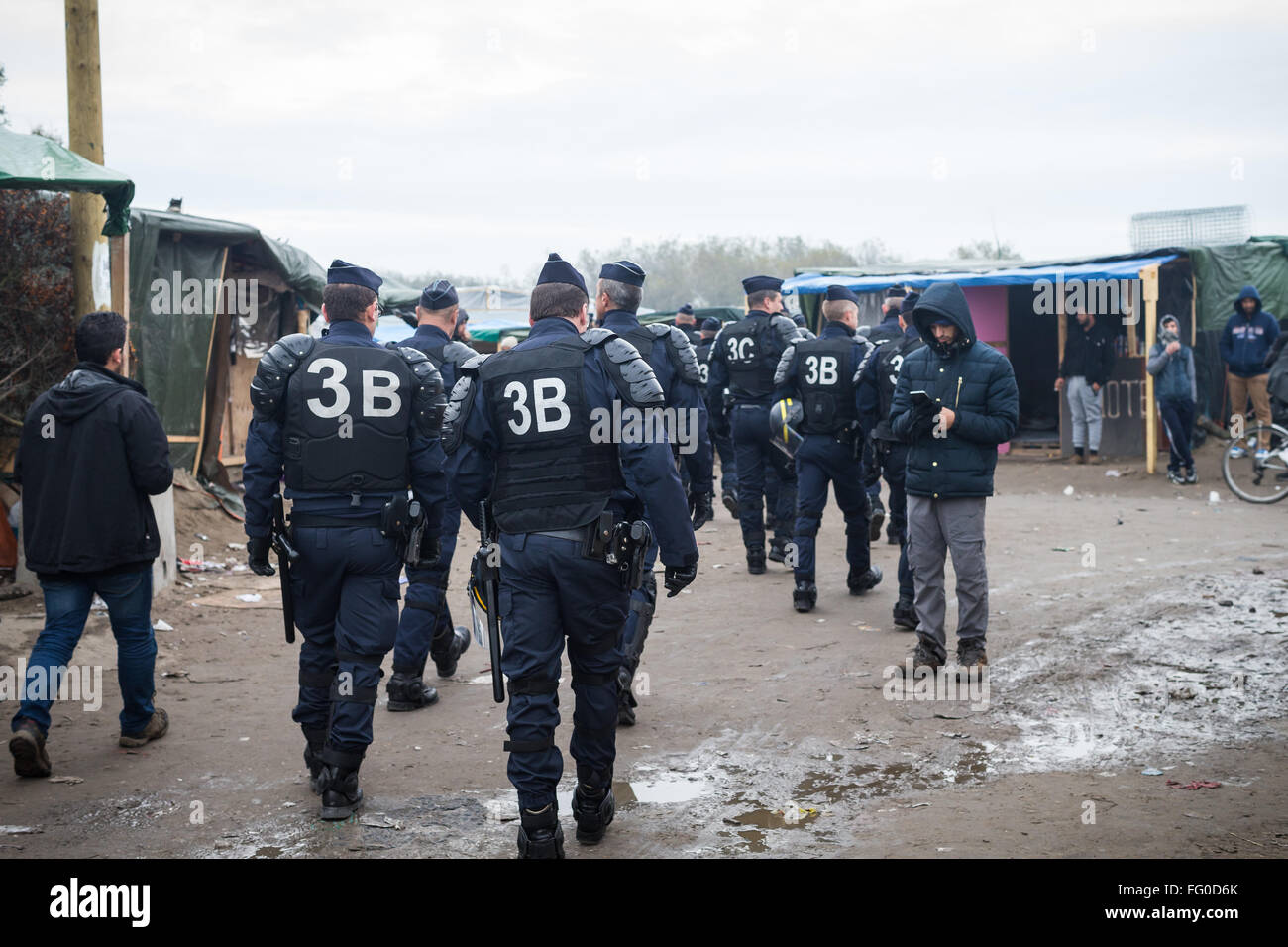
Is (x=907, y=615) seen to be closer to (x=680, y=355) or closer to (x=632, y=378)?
(x=680, y=355)

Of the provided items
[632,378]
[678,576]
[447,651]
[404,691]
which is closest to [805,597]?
[447,651]

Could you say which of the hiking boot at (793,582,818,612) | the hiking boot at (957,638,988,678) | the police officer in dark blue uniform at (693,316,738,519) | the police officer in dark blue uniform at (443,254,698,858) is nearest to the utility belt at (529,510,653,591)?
the police officer in dark blue uniform at (443,254,698,858)

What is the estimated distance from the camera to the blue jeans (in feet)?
17.3

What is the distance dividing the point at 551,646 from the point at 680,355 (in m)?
2.95

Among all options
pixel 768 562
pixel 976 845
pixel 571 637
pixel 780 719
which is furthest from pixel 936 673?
pixel 768 562

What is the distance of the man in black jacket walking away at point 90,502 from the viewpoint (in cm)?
536

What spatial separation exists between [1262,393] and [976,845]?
1315cm

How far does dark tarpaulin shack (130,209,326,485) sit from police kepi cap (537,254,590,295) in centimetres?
745

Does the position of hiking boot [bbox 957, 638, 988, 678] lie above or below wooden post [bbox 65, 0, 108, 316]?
below

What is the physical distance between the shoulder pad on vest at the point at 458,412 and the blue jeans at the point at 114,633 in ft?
7.02

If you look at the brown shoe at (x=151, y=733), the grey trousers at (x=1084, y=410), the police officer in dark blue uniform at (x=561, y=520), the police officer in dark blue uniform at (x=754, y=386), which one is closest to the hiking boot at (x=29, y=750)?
the brown shoe at (x=151, y=733)

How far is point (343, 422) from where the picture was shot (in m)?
4.76

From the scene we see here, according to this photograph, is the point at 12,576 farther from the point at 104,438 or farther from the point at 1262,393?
the point at 1262,393

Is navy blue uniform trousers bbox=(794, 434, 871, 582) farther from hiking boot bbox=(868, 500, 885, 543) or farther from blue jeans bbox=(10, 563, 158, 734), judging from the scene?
blue jeans bbox=(10, 563, 158, 734)
